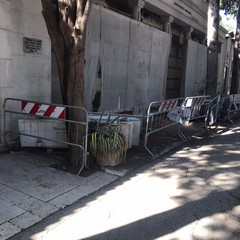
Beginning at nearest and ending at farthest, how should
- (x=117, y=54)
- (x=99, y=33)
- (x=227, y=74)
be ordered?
1. (x=99, y=33)
2. (x=117, y=54)
3. (x=227, y=74)

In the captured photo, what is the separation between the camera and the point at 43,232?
352cm

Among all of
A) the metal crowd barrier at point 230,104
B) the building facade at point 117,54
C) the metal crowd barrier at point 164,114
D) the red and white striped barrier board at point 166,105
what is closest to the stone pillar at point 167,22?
the building facade at point 117,54

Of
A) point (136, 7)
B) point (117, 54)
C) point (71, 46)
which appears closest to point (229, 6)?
point (136, 7)

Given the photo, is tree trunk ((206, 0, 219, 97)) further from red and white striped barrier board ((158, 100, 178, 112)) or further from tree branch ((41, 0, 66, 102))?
tree branch ((41, 0, 66, 102))

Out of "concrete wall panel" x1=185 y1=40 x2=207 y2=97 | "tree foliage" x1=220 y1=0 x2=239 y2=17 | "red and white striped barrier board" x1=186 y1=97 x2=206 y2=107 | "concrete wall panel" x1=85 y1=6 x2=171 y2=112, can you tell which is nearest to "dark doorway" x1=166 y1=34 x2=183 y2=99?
"concrete wall panel" x1=185 y1=40 x2=207 y2=97

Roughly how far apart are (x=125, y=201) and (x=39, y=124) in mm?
2514

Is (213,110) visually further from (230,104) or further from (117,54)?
(117,54)

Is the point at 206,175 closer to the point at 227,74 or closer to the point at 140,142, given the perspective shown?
the point at 140,142

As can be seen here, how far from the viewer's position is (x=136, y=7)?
9.92m

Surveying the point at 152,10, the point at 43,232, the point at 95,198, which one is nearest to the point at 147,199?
the point at 95,198

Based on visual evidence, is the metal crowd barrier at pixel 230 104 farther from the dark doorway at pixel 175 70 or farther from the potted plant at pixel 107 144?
the potted plant at pixel 107 144

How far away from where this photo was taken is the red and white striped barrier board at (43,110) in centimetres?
556

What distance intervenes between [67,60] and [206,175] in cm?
306

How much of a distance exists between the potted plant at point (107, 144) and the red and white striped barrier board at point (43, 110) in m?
0.66
